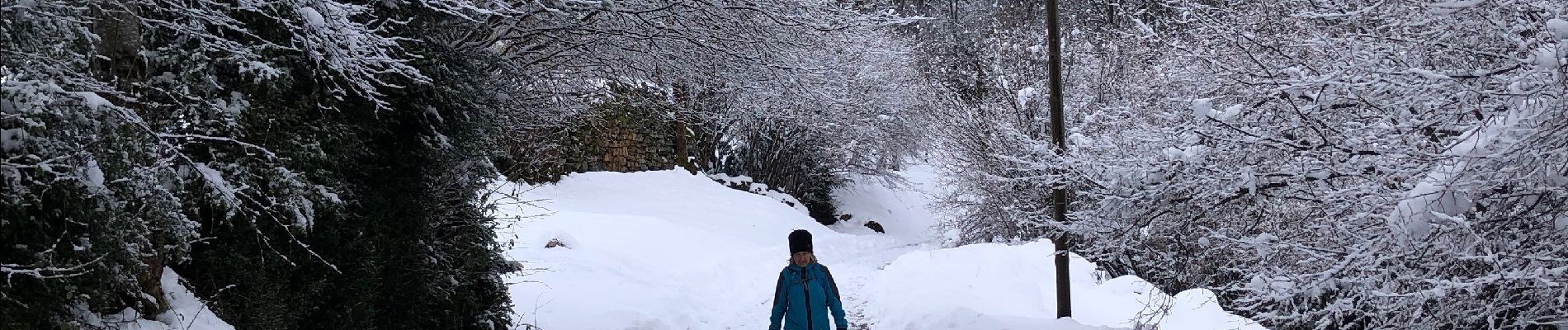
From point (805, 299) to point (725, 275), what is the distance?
8608mm

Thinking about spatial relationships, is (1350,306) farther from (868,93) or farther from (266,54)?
(868,93)

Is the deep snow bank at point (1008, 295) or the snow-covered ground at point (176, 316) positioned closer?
the snow-covered ground at point (176, 316)

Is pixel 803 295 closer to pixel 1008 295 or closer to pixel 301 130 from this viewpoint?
pixel 301 130

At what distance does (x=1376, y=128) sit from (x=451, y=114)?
5.72 meters

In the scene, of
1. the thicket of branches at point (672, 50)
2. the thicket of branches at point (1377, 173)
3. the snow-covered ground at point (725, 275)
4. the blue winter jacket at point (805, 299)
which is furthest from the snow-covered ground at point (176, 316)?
the thicket of branches at point (1377, 173)

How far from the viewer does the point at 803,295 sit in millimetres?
6363

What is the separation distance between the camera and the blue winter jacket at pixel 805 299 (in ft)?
20.8

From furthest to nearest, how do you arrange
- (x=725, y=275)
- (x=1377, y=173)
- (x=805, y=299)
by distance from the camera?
(x=725, y=275), (x=805, y=299), (x=1377, y=173)

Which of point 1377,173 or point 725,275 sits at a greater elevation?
point 1377,173

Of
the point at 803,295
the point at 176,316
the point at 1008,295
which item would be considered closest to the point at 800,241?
the point at 803,295

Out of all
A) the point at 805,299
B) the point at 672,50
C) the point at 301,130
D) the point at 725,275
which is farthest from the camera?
the point at 725,275

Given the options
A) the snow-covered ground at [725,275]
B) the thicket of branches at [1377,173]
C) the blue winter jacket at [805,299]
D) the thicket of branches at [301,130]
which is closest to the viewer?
the thicket of branches at [301,130]

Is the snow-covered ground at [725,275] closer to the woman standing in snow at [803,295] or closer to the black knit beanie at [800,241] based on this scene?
the woman standing in snow at [803,295]

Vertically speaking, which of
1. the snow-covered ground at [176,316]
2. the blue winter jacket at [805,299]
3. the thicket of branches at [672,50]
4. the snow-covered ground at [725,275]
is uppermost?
the thicket of branches at [672,50]
